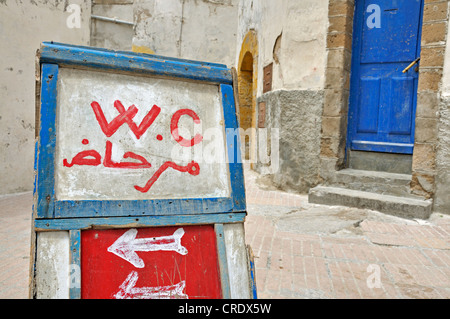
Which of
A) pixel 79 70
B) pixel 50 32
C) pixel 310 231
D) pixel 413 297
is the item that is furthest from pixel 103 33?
pixel 413 297

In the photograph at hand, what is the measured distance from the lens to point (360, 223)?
376cm

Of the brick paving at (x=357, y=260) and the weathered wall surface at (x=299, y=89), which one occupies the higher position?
the weathered wall surface at (x=299, y=89)

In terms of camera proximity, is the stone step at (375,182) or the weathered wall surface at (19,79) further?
the weathered wall surface at (19,79)

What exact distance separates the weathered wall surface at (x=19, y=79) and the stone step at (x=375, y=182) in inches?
178

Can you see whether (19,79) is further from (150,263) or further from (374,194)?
(374,194)

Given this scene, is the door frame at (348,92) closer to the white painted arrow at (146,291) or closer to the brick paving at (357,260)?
the brick paving at (357,260)

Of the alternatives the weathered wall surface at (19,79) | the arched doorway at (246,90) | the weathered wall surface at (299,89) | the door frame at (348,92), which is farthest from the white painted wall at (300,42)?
the weathered wall surface at (19,79)

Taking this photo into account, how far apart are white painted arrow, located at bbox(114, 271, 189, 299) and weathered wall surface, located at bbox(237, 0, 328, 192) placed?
381cm

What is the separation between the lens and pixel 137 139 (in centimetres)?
153

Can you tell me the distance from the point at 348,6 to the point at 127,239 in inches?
175

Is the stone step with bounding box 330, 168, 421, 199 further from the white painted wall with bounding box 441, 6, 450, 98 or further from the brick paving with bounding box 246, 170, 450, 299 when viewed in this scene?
the white painted wall with bounding box 441, 6, 450, 98

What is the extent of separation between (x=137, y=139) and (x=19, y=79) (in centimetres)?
450

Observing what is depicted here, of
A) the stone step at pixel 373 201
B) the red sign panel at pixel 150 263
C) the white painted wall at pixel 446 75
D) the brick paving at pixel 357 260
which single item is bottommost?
the brick paving at pixel 357 260

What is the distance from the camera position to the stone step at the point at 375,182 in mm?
4270
